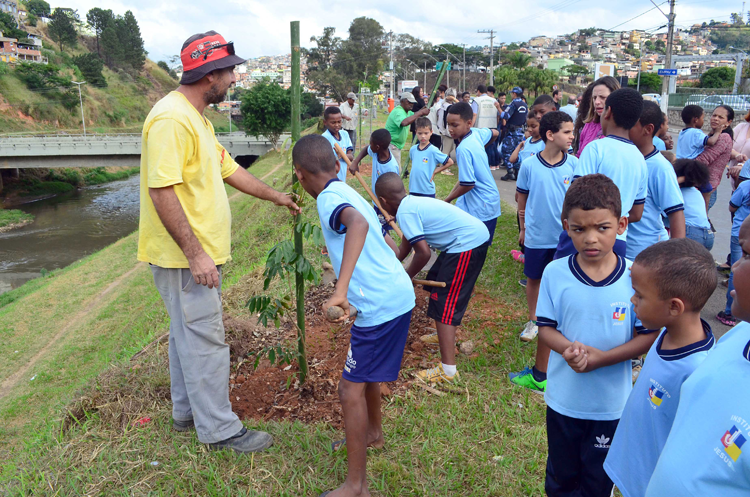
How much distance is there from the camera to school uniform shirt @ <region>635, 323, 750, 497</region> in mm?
1021

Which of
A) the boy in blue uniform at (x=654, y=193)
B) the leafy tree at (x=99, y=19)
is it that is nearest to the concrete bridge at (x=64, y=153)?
the boy in blue uniform at (x=654, y=193)

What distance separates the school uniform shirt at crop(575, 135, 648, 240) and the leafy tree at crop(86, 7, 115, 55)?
99.4 m

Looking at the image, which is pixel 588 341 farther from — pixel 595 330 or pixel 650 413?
pixel 650 413

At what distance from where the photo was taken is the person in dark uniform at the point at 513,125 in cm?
1137

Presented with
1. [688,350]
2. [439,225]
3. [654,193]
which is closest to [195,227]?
[439,225]

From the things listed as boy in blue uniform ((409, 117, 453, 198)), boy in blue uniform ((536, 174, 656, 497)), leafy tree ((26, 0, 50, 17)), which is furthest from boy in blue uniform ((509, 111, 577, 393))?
leafy tree ((26, 0, 50, 17))

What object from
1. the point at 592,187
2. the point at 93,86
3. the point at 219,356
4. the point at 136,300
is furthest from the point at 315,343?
the point at 93,86

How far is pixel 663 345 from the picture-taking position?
1812 millimetres

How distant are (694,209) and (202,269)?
448 centimetres

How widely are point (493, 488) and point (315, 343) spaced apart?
2044mm

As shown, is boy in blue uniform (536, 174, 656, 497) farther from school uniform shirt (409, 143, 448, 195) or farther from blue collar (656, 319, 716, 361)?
school uniform shirt (409, 143, 448, 195)

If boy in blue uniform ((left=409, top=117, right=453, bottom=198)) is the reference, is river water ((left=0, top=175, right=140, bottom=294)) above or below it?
below

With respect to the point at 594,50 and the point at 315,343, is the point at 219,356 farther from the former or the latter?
the point at 594,50

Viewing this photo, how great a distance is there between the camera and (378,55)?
73312mm
